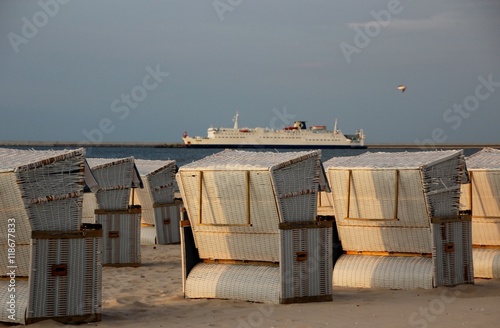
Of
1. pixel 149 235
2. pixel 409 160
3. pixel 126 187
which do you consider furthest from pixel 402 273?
pixel 149 235

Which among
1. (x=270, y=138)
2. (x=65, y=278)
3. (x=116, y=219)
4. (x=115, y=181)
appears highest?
(x=270, y=138)

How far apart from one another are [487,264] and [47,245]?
→ 22.2ft

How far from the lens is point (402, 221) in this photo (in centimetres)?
1106

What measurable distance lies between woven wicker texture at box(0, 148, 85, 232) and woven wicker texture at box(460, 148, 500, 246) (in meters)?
6.55

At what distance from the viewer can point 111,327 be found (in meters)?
8.23

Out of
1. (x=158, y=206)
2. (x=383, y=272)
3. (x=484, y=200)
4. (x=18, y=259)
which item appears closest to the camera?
(x=18, y=259)

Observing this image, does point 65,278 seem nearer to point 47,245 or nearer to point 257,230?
point 47,245

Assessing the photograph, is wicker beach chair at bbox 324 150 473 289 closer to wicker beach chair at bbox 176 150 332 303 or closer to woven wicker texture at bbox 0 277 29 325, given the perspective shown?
wicker beach chair at bbox 176 150 332 303

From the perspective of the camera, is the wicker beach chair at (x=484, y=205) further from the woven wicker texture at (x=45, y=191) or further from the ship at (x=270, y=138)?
the ship at (x=270, y=138)

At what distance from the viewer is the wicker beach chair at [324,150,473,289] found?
1077cm

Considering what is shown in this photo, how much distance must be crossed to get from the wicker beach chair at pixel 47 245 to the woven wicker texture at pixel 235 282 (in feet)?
5.93

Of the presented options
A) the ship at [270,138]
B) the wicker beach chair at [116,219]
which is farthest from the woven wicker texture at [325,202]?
the ship at [270,138]

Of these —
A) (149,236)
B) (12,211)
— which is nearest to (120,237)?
(149,236)

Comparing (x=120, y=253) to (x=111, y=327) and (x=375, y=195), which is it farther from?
(x=111, y=327)
